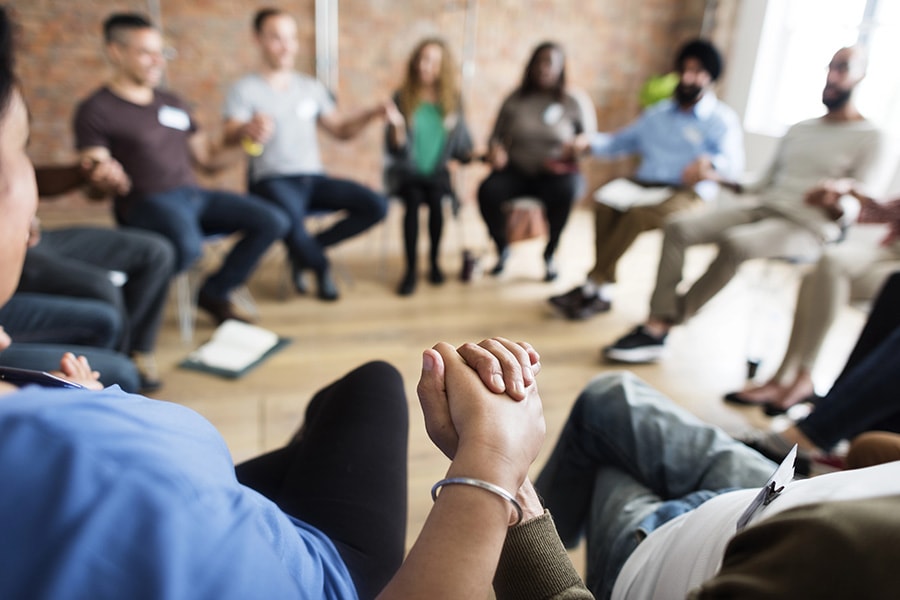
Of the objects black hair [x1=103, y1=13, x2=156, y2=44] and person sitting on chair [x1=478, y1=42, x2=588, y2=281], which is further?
person sitting on chair [x1=478, y1=42, x2=588, y2=281]

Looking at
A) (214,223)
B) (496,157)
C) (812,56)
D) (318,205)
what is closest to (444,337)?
(318,205)

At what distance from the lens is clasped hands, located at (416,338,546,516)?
0.56 meters

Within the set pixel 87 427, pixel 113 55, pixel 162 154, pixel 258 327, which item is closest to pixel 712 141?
pixel 258 327

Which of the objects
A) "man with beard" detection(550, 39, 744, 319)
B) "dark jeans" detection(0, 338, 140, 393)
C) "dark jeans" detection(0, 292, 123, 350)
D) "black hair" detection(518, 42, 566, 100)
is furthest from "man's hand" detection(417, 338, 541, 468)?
"black hair" detection(518, 42, 566, 100)

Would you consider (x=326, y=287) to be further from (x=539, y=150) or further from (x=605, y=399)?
(x=605, y=399)

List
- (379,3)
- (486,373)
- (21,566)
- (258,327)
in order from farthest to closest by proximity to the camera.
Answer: (379,3), (258,327), (486,373), (21,566)

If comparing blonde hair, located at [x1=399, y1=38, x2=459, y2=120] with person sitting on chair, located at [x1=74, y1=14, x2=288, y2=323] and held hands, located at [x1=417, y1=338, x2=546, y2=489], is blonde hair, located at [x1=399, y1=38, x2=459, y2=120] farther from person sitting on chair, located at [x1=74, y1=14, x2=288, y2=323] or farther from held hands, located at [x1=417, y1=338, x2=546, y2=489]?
held hands, located at [x1=417, y1=338, x2=546, y2=489]

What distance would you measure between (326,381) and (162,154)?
126 cm

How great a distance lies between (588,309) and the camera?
294 centimetres

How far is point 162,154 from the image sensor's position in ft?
8.13

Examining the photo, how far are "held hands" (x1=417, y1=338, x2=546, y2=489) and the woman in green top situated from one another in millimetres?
2527

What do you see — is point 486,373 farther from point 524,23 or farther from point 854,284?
point 524,23

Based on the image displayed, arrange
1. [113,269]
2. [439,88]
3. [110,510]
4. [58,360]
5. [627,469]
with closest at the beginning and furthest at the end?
[110,510] < [627,469] < [58,360] < [113,269] < [439,88]

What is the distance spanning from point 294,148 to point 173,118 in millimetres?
633
